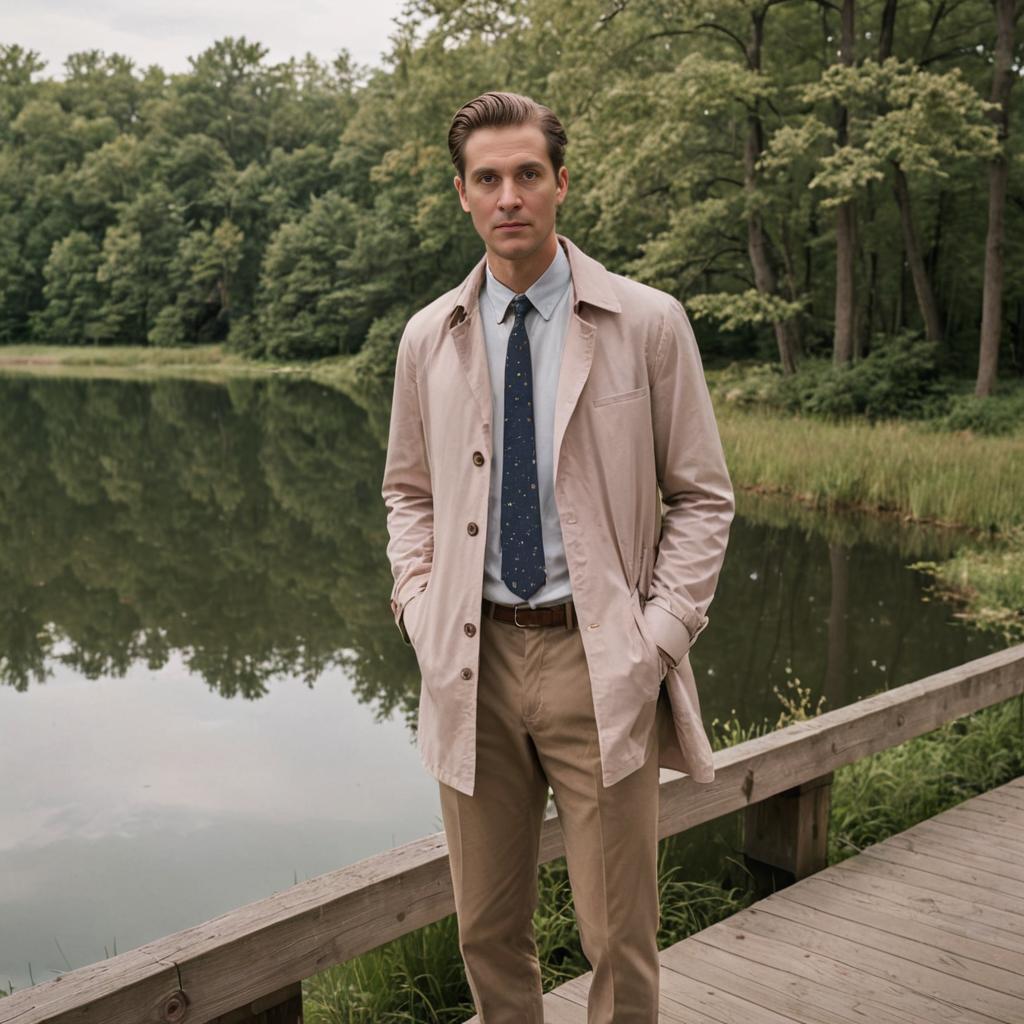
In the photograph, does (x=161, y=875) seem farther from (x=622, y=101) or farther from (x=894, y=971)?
(x=622, y=101)

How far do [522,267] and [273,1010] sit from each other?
1552 mm

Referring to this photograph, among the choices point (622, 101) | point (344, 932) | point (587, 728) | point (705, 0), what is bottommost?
point (344, 932)

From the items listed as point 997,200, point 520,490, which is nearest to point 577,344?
point 520,490

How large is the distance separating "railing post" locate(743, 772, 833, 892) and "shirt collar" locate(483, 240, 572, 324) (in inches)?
77.3

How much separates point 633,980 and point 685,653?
614mm

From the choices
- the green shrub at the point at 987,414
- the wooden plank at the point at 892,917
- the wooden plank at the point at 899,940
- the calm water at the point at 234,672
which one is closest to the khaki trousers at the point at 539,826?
the wooden plank at the point at 899,940

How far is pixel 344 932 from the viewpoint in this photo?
2348mm

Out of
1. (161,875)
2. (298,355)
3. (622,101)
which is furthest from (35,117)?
(161,875)

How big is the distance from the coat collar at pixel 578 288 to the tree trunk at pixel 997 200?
17.4 metres

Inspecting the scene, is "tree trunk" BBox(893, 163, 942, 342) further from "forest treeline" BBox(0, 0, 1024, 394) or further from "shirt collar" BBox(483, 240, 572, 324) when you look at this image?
"shirt collar" BBox(483, 240, 572, 324)

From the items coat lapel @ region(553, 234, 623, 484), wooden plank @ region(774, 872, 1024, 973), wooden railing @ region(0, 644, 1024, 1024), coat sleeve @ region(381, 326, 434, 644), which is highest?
coat lapel @ region(553, 234, 623, 484)

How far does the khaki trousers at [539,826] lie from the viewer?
205 cm

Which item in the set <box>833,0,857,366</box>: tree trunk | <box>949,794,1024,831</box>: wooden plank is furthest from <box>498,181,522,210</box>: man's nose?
<box>833,0,857,366</box>: tree trunk

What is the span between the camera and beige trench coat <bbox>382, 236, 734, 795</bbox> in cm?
201
